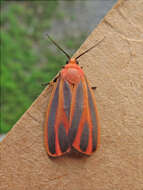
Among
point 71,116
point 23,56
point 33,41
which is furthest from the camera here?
point 33,41

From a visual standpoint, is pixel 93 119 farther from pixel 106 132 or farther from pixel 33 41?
pixel 33 41

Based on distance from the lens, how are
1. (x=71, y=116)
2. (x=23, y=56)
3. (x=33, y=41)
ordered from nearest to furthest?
(x=71, y=116) → (x=23, y=56) → (x=33, y=41)

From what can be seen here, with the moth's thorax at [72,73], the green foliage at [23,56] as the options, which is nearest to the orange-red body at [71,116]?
the moth's thorax at [72,73]

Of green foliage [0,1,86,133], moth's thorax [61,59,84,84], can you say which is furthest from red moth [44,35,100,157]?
green foliage [0,1,86,133]

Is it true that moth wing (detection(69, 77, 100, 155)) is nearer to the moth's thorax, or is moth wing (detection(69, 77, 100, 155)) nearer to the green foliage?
the moth's thorax

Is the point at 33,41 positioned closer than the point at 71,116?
No

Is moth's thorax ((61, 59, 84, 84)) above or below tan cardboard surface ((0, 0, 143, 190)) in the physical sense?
above

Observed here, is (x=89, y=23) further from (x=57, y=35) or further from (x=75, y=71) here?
(x=75, y=71)

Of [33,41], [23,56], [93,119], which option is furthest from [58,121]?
[33,41]
